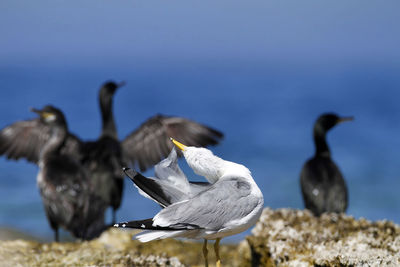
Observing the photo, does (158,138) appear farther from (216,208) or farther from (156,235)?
(156,235)

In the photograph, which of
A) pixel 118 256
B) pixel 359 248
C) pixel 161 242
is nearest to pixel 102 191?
pixel 161 242

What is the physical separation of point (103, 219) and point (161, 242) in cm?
160

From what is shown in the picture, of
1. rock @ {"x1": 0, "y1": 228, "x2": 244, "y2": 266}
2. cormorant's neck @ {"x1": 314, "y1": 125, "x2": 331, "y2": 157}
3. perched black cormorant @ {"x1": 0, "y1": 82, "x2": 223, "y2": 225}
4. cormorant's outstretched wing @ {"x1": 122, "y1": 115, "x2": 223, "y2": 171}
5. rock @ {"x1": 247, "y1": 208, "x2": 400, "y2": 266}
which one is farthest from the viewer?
cormorant's neck @ {"x1": 314, "y1": 125, "x2": 331, "y2": 157}

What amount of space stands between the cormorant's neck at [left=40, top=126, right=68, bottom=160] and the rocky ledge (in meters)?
2.28

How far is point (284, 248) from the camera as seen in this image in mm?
5297

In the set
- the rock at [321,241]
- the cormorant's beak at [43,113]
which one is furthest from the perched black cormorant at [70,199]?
the rock at [321,241]

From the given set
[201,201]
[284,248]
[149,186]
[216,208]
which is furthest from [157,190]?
[284,248]

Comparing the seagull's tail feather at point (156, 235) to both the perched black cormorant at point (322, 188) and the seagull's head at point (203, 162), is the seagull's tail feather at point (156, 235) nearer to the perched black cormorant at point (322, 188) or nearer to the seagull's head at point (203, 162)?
the seagull's head at point (203, 162)

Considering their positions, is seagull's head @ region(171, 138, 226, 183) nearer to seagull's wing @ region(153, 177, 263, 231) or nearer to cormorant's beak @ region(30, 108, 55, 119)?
seagull's wing @ region(153, 177, 263, 231)

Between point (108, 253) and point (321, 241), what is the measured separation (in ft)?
6.62

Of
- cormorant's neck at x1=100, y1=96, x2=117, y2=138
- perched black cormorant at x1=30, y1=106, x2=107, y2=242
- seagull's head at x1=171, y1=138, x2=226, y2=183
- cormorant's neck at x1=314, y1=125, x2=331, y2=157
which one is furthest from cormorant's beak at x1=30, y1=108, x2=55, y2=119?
seagull's head at x1=171, y1=138, x2=226, y2=183

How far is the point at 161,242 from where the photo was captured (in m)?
7.29

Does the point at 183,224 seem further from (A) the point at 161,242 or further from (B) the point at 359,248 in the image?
(A) the point at 161,242

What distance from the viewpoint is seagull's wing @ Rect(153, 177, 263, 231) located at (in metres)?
3.92
